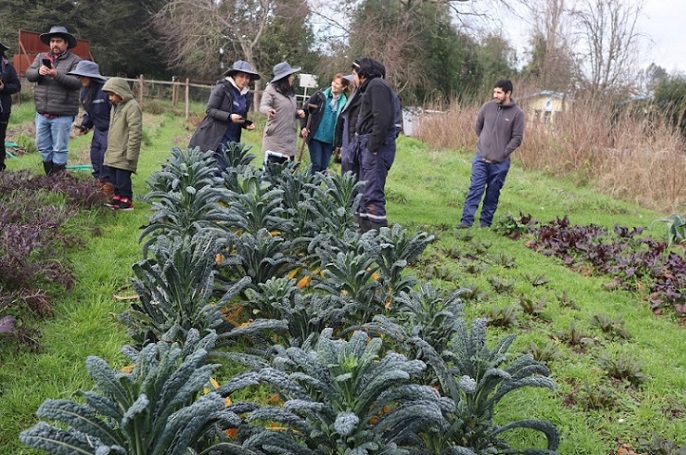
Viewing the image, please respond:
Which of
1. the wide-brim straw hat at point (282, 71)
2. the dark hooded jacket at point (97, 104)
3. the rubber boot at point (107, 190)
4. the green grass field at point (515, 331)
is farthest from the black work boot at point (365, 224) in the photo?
the dark hooded jacket at point (97, 104)

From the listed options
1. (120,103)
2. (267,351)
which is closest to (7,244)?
(267,351)

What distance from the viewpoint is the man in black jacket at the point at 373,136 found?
6.13 meters

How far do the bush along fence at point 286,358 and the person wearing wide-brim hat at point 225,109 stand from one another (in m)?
1.77

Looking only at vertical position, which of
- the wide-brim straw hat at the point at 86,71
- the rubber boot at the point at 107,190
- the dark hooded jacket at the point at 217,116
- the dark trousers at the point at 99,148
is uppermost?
the wide-brim straw hat at the point at 86,71

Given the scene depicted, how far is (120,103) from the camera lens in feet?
21.7

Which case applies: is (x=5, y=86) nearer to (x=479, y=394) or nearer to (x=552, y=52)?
(x=479, y=394)

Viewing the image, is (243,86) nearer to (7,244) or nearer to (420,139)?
Answer: (7,244)

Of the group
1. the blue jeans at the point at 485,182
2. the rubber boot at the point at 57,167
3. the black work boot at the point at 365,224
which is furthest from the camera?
the blue jeans at the point at 485,182

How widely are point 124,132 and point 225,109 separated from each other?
45.9 inches

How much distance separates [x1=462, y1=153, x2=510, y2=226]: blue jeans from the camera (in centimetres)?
760

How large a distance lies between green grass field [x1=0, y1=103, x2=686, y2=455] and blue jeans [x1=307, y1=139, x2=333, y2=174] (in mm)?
1225

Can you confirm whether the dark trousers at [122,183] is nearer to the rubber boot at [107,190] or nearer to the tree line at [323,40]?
the rubber boot at [107,190]

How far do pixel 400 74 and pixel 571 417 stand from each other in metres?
23.1

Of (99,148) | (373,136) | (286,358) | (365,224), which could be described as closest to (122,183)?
(99,148)
